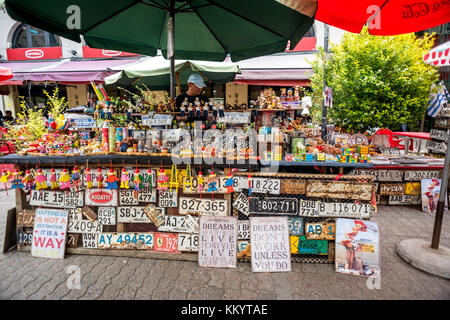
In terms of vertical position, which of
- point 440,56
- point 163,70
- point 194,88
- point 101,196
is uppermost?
point 163,70

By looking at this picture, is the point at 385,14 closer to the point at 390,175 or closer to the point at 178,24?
the point at 178,24

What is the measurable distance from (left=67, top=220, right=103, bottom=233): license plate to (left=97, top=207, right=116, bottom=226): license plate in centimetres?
10

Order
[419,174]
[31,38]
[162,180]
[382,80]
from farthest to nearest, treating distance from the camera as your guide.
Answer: [31,38], [382,80], [419,174], [162,180]

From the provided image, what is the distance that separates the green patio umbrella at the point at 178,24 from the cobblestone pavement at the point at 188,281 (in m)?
2.82

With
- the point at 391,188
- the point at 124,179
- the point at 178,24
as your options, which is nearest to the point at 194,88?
the point at 178,24

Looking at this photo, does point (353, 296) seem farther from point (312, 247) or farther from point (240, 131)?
point (240, 131)

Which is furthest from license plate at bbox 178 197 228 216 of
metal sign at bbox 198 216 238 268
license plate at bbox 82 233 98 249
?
license plate at bbox 82 233 98 249

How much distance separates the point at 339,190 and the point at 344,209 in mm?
254

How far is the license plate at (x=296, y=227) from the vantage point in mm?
2924

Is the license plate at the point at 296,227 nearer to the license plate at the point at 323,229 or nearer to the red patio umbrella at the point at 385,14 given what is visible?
the license plate at the point at 323,229

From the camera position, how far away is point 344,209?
9.50ft

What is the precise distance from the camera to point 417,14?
2.56 meters

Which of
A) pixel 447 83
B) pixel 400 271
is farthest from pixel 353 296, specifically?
pixel 447 83

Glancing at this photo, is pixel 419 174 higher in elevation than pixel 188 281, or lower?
higher
